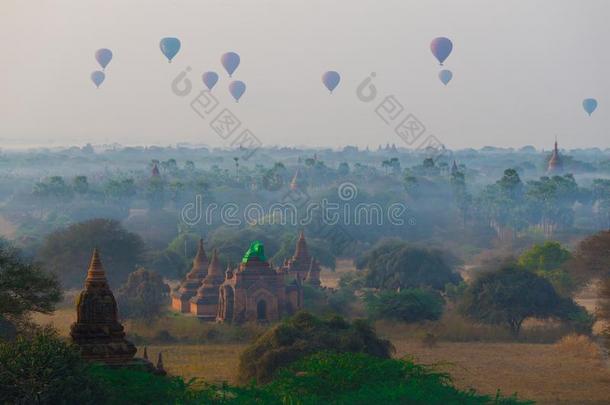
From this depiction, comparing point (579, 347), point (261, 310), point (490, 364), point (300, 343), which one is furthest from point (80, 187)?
point (300, 343)

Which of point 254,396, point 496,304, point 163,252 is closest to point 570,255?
point 496,304

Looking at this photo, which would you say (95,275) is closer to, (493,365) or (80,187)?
(493,365)

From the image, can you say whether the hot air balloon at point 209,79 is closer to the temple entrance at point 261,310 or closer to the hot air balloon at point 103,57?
the hot air balloon at point 103,57

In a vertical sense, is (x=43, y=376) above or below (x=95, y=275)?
below

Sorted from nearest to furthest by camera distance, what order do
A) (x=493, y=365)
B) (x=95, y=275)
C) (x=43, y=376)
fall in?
(x=43, y=376) < (x=95, y=275) < (x=493, y=365)

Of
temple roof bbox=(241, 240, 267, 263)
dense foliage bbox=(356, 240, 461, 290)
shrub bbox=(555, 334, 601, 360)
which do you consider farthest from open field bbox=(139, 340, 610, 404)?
dense foliage bbox=(356, 240, 461, 290)

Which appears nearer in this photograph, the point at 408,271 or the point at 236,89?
the point at 408,271

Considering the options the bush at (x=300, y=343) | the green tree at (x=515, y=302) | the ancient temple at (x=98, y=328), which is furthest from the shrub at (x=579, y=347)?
the ancient temple at (x=98, y=328)

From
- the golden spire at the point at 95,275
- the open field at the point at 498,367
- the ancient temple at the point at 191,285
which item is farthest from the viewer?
the ancient temple at the point at 191,285
